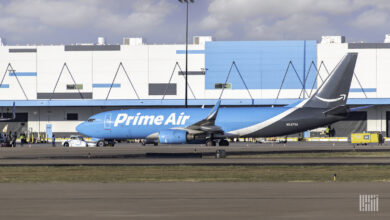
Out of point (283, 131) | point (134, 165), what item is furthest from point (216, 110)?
point (134, 165)

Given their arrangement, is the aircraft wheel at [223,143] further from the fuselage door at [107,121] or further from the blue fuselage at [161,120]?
the fuselage door at [107,121]

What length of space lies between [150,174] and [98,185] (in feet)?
19.6

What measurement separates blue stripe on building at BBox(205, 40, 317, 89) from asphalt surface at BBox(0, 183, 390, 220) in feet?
264

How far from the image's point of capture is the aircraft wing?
65.4 m

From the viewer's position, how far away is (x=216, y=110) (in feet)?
213

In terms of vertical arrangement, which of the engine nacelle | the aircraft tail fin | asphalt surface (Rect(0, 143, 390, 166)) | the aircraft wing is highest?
the aircraft tail fin

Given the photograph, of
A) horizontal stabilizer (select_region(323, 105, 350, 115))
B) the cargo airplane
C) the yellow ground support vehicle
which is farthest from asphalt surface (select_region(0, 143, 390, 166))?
the yellow ground support vehicle

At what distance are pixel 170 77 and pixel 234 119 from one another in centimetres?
4191

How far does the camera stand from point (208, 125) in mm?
66500

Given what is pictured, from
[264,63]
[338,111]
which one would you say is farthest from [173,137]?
[264,63]

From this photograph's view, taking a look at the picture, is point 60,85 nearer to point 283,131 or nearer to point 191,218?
point 283,131

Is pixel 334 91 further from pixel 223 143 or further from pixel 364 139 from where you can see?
pixel 364 139

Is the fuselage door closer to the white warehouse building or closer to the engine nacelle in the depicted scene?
the engine nacelle

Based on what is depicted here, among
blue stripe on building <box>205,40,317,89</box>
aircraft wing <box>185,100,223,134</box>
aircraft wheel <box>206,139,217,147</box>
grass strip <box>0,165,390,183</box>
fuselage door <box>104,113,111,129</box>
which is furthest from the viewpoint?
blue stripe on building <box>205,40,317,89</box>
